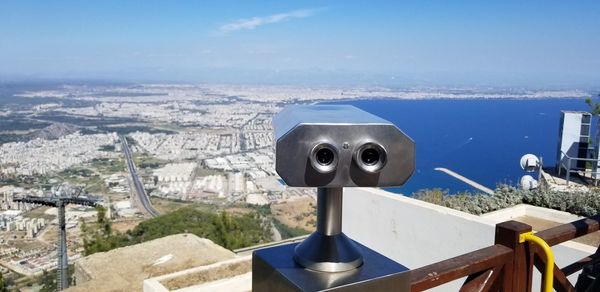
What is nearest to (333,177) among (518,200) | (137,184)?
(518,200)

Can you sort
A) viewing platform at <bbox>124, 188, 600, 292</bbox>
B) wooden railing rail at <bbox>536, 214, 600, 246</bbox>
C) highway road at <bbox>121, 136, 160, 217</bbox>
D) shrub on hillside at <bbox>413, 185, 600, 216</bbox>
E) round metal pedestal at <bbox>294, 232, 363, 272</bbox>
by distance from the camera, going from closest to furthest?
round metal pedestal at <bbox>294, 232, 363, 272</bbox>, wooden railing rail at <bbox>536, 214, 600, 246</bbox>, viewing platform at <bbox>124, 188, 600, 292</bbox>, shrub on hillside at <bbox>413, 185, 600, 216</bbox>, highway road at <bbox>121, 136, 160, 217</bbox>

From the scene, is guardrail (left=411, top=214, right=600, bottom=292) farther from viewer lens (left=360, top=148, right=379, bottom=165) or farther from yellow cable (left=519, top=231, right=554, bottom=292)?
viewer lens (left=360, top=148, right=379, bottom=165)

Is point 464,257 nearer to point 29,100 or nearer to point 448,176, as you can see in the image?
point 448,176

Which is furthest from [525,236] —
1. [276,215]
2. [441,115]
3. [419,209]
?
[441,115]

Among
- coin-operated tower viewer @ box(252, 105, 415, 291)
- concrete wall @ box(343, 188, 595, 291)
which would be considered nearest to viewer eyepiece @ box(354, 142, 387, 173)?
coin-operated tower viewer @ box(252, 105, 415, 291)

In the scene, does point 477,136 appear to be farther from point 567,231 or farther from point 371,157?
point 371,157

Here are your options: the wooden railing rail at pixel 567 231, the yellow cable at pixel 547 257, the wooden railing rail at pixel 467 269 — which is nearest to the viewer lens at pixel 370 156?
the wooden railing rail at pixel 467 269

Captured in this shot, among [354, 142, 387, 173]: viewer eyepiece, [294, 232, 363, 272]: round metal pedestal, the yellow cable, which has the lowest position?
the yellow cable
